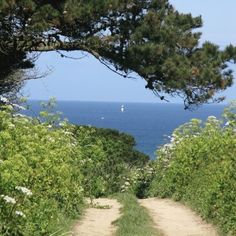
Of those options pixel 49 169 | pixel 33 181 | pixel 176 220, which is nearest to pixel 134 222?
pixel 176 220

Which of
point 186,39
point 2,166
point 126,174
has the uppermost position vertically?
point 186,39

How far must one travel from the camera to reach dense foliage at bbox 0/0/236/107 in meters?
18.2

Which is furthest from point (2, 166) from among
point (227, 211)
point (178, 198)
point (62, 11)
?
point (62, 11)

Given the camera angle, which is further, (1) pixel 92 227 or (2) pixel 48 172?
(1) pixel 92 227

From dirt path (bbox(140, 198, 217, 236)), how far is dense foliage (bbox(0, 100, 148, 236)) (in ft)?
5.22

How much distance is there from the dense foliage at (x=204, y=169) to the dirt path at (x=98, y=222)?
1.68 meters

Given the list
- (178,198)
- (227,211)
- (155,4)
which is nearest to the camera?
(227,211)

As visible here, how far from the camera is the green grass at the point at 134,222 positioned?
1155 centimetres

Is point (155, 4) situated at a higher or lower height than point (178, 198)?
higher

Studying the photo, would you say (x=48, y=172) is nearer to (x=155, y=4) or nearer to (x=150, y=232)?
(x=150, y=232)

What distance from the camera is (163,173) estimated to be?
18688 millimetres

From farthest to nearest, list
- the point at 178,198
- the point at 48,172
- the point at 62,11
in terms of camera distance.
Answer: the point at 62,11 → the point at 178,198 → the point at 48,172

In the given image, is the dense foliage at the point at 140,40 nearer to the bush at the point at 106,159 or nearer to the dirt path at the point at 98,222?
the bush at the point at 106,159

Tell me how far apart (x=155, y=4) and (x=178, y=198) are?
6061 mm
